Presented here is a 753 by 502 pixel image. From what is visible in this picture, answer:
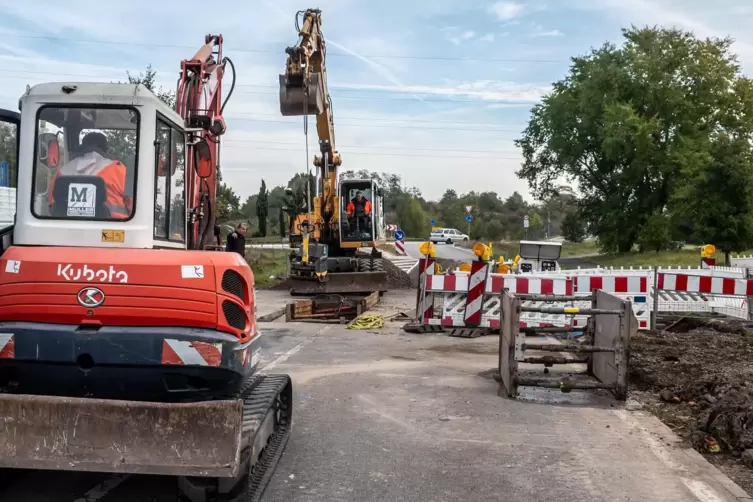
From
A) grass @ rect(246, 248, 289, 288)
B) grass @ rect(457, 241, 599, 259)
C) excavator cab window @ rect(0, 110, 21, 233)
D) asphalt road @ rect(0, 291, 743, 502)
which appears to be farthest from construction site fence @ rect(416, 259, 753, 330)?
grass @ rect(457, 241, 599, 259)

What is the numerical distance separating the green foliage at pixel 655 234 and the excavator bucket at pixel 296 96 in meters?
34.3

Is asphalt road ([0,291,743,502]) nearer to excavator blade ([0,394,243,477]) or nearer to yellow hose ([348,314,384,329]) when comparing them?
excavator blade ([0,394,243,477])

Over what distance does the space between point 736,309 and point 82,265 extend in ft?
43.7

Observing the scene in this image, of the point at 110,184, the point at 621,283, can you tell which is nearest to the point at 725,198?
the point at 621,283

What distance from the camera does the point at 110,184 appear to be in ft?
16.9

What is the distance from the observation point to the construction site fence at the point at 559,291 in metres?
13.2

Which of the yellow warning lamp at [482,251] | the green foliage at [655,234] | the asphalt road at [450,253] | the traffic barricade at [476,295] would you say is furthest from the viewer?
the green foliage at [655,234]

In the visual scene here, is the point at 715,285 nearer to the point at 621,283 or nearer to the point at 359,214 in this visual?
the point at 621,283

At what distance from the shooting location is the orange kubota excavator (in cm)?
458

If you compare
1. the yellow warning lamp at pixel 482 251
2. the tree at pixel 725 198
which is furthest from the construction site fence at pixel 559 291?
the tree at pixel 725 198

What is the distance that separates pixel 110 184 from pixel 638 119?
44021 millimetres

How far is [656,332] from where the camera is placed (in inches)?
525

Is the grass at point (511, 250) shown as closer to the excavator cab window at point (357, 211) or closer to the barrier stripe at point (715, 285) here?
the excavator cab window at point (357, 211)

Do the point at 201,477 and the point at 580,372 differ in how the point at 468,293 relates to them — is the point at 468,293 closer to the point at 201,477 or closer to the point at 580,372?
the point at 580,372
